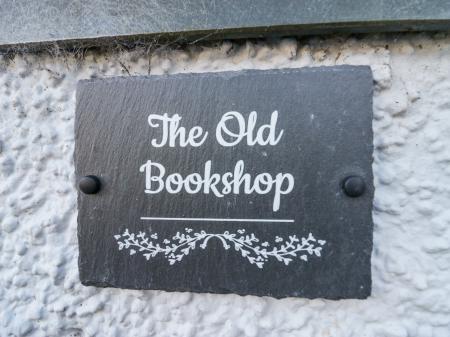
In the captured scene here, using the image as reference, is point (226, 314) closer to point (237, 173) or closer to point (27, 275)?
point (237, 173)

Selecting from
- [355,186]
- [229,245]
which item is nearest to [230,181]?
[229,245]

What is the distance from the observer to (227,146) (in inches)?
25.2

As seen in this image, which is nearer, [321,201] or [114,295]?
[321,201]

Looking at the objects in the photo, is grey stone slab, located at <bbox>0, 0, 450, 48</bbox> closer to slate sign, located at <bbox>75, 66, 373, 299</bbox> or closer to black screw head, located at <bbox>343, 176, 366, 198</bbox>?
slate sign, located at <bbox>75, 66, 373, 299</bbox>

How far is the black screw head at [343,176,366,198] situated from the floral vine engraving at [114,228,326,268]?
0.35 ft

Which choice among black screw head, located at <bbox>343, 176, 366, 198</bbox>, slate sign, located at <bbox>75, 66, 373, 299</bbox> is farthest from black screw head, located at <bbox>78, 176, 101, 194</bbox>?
black screw head, located at <bbox>343, 176, 366, 198</bbox>

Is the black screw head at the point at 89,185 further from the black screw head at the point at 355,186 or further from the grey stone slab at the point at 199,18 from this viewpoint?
the black screw head at the point at 355,186

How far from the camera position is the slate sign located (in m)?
0.61

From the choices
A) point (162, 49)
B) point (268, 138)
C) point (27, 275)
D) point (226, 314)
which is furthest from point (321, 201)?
point (27, 275)

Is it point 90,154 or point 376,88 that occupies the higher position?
point 376,88

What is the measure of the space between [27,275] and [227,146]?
557 millimetres

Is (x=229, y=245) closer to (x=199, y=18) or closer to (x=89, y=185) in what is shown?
(x=89, y=185)

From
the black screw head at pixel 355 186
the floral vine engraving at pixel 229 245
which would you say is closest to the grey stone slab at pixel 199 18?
the black screw head at pixel 355 186

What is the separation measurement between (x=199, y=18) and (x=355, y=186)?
1.43ft
